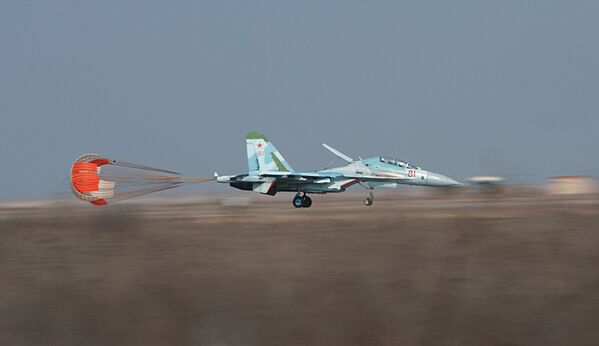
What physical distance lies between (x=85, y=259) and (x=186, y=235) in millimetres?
2052

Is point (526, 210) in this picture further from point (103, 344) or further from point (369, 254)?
point (103, 344)

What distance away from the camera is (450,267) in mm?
10000

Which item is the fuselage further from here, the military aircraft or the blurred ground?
the blurred ground

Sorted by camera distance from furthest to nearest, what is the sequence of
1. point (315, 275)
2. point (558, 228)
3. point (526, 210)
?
point (526, 210) < point (558, 228) < point (315, 275)

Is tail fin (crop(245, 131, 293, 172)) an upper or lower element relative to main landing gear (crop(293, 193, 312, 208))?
upper

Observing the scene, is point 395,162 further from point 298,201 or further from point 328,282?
point 328,282

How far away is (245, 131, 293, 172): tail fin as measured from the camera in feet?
98.8

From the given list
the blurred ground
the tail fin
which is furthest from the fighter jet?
the blurred ground

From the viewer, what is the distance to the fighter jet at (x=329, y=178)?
1094 inches

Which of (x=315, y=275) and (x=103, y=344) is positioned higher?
(x=315, y=275)

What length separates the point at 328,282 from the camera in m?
10.1

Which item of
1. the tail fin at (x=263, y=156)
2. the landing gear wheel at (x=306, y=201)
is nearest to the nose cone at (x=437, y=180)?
the landing gear wheel at (x=306, y=201)

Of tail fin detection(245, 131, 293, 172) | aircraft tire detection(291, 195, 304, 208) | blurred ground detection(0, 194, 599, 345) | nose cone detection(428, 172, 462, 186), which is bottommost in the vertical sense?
blurred ground detection(0, 194, 599, 345)

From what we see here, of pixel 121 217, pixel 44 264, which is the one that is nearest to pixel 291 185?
pixel 121 217
